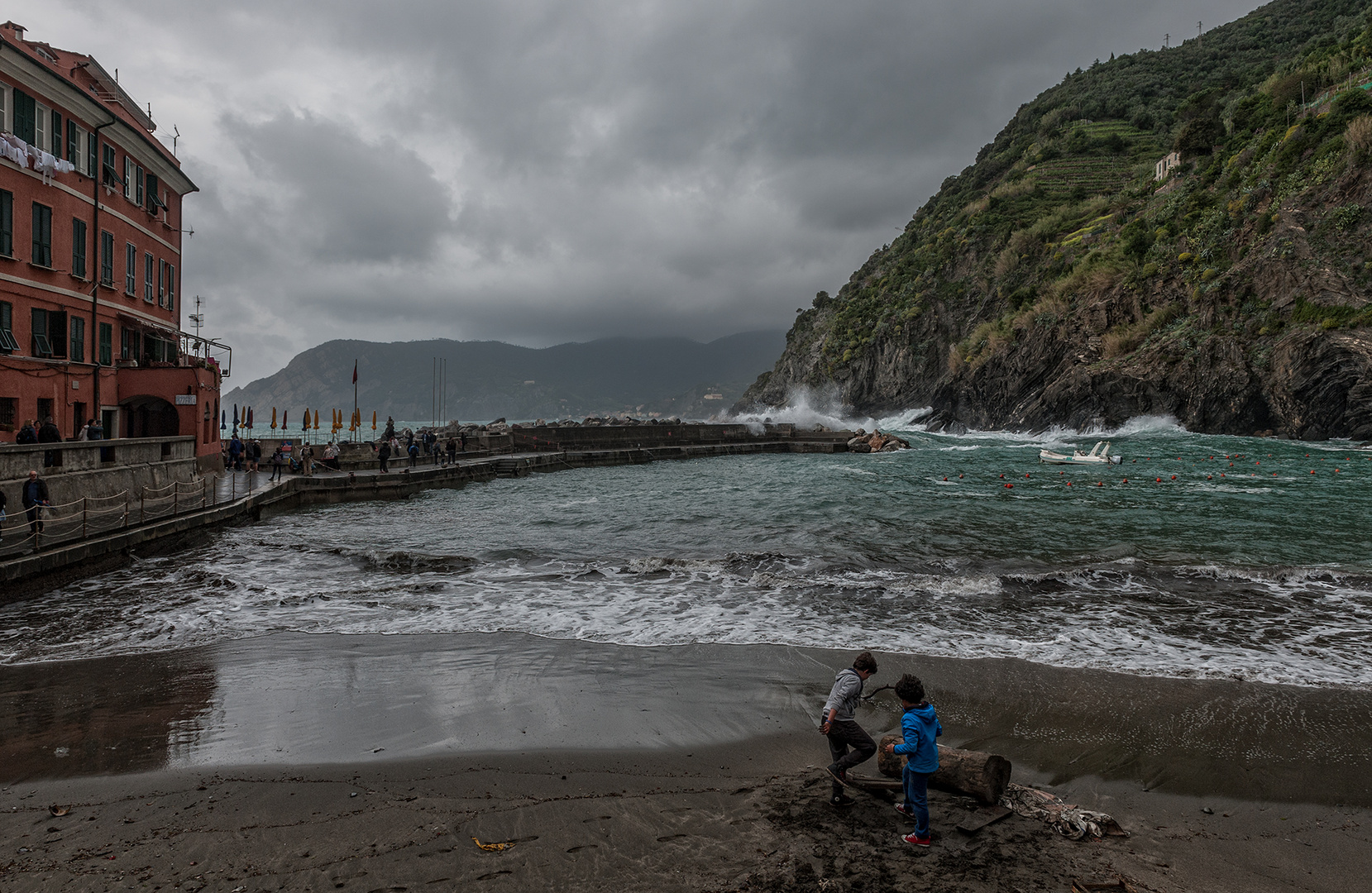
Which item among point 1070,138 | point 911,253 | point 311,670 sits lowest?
point 311,670

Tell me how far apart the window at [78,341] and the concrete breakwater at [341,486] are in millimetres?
5581

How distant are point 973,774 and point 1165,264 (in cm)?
6362

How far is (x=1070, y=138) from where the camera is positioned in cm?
9406

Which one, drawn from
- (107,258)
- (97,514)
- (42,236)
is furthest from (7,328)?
(97,514)

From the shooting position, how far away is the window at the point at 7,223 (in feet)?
53.8

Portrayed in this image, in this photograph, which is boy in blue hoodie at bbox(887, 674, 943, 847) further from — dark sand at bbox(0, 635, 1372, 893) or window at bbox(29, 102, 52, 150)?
window at bbox(29, 102, 52, 150)

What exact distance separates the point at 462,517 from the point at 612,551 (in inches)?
298

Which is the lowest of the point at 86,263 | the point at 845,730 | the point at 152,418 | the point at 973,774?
the point at 973,774

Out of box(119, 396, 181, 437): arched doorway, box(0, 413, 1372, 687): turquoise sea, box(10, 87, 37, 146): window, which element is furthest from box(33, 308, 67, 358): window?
box(0, 413, 1372, 687): turquoise sea

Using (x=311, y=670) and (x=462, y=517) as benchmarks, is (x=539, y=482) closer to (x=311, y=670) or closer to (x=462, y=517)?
(x=462, y=517)

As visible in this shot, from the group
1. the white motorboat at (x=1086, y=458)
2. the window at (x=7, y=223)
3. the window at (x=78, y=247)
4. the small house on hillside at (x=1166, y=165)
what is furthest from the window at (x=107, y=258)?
the small house on hillside at (x=1166, y=165)

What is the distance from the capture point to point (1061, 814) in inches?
182

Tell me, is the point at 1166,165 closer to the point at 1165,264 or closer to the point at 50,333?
the point at 1165,264

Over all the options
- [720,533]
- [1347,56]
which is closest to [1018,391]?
[1347,56]
